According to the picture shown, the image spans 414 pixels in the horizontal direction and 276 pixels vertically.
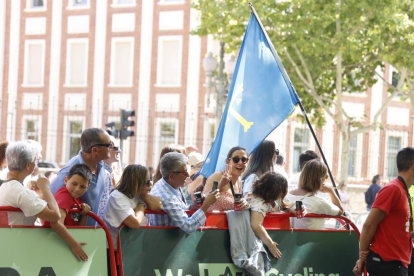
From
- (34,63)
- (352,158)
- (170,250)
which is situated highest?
(34,63)

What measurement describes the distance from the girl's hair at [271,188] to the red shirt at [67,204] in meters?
1.72

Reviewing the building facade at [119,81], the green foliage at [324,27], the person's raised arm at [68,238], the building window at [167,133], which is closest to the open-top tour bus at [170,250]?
the person's raised arm at [68,238]

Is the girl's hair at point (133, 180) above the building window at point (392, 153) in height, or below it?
above

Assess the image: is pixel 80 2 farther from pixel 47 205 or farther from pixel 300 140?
pixel 47 205

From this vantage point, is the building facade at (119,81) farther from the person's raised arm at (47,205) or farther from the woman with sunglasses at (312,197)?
the person's raised arm at (47,205)

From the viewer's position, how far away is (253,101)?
8.66 metres

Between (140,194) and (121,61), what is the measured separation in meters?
29.1

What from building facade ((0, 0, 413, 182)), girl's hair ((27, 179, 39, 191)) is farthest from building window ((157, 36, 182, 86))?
girl's hair ((27, 179, 39, 191))

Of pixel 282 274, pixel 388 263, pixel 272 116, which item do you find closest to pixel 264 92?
pixel 272 116

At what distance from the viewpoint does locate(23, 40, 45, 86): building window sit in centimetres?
3728

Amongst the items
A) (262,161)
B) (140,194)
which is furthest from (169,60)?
(140,194)

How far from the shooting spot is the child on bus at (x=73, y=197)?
6578 millimetres

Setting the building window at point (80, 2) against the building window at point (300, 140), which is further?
the building window at point (80, 2)

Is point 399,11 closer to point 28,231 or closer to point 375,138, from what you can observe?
point 375,138
